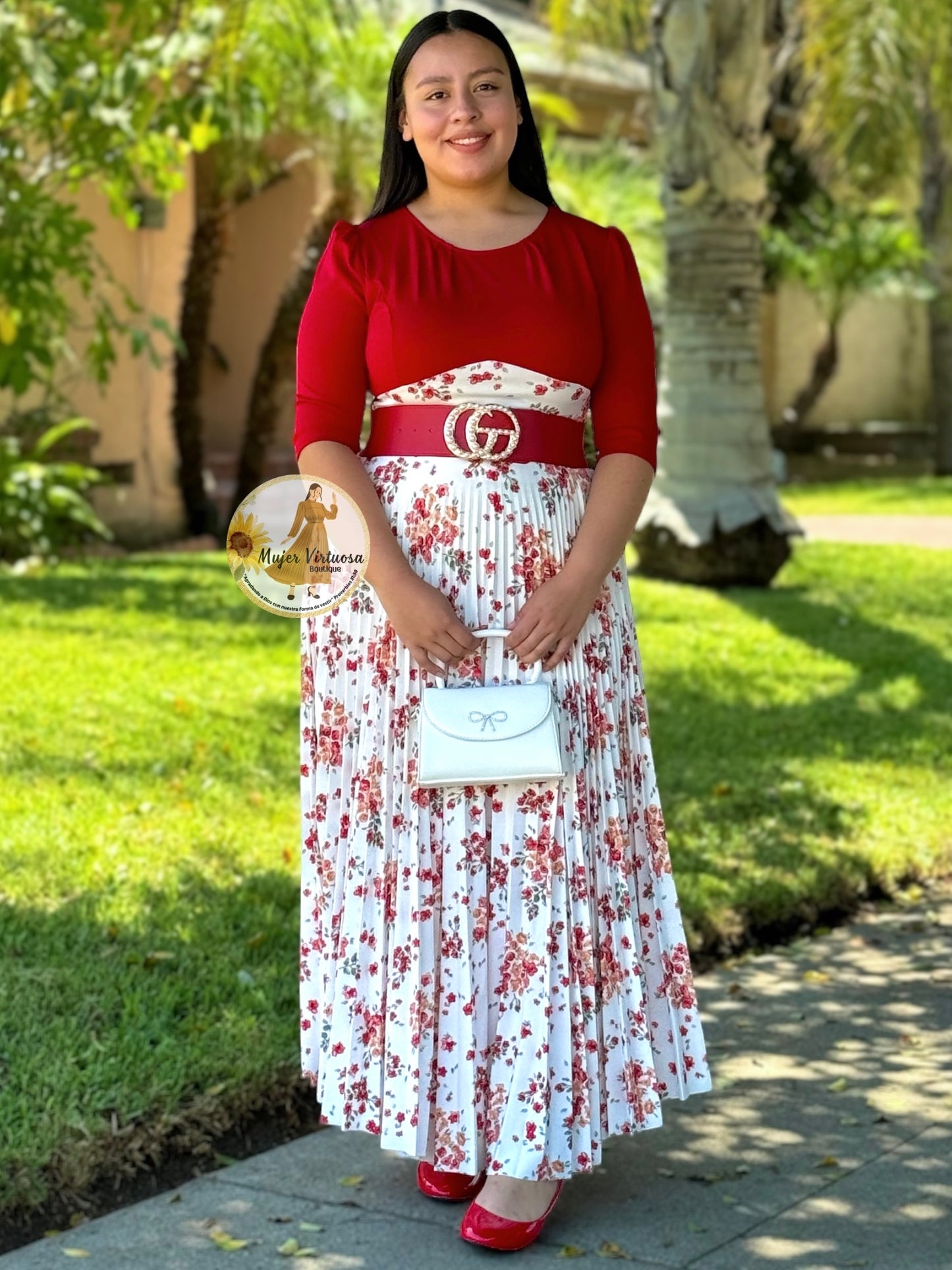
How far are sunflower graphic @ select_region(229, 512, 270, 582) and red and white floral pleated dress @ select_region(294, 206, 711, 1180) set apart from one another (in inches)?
9.1

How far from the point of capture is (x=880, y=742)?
6738mm

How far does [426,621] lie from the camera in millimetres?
3094

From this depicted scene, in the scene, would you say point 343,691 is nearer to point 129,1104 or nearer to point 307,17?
point 129,1104

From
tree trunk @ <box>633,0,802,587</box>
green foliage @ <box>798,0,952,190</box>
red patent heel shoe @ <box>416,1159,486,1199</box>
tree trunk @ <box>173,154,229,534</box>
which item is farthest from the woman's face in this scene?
green foliage @ <box>798,0,952,190</box>

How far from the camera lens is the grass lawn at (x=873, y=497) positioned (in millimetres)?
15305

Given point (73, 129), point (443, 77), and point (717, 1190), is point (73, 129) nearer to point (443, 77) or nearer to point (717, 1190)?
point (443, 77)

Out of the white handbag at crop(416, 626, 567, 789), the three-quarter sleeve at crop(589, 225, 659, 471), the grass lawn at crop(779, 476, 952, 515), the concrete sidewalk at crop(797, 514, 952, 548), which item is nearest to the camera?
the white handbag at crop(416, 626, 567, 789)

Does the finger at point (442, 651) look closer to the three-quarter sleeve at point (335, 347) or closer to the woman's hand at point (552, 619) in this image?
the woman's hand at point (552, 619)

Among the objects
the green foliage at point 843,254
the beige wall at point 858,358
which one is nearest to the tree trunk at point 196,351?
the green foliage at point 843,254

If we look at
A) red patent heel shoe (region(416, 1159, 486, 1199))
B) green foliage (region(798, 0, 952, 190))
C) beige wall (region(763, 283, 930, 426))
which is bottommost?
red patent heel shoe (region(416, 1159, 486, 1199))

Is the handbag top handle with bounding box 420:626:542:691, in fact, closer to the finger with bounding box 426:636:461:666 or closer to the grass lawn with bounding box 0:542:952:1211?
the finger with bounding box 426:636:461:666

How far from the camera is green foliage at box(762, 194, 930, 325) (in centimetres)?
1984

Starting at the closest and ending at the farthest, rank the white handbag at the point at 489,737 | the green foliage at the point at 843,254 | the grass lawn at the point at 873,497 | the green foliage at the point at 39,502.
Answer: the white handbag at the point at 489,737, the green foliage at the point at 39,502, the grass lawn at the point at 873,497, the green foliage at the point at 843,254

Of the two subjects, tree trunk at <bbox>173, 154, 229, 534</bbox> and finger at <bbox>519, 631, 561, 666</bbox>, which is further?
tree trunk at <bbox>173, 154, 229, 534</bbox>
